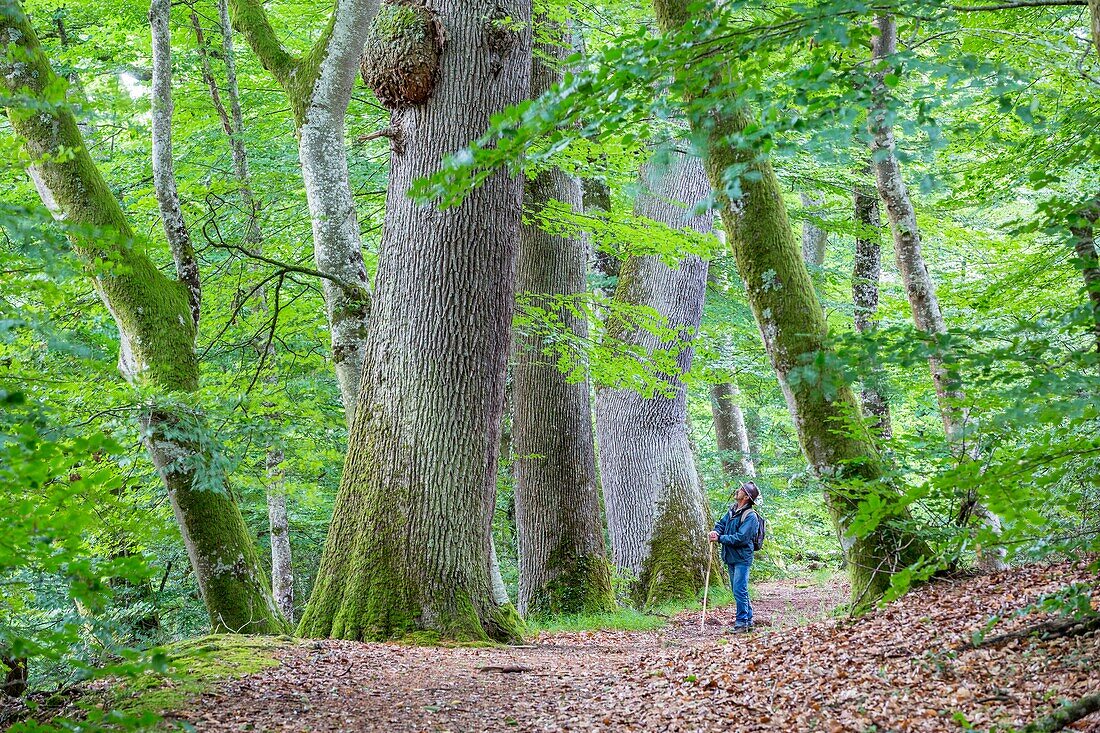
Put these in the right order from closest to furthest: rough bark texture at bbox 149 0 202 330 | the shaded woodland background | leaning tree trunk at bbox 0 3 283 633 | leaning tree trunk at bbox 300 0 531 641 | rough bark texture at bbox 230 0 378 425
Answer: the shaded woodland background, leaning tree trunk at bbox 300 0 531 641, leaning tree trunk at bbox 0 3 283 633, rough bark texture at bbox 149 0 202 330, rough bark texture at bbox 230 0 378 425

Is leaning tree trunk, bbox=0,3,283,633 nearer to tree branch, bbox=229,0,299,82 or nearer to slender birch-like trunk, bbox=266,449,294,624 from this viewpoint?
tree branch, bbox=229,0,299,82

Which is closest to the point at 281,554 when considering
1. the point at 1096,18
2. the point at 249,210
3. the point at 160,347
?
the point at 249,210

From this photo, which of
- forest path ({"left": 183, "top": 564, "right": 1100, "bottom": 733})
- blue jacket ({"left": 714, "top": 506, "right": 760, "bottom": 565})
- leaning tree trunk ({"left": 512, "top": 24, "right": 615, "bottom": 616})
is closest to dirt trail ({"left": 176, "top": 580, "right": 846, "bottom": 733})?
forest path ({"left": 183, "top": 564, "right": 1100, "bottom": 733})

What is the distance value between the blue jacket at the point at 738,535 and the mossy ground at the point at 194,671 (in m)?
4.86

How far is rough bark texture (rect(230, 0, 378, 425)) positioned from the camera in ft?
24.5

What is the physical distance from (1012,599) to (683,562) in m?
6.36

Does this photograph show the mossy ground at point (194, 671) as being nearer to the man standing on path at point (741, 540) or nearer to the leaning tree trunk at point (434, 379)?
the leaning tree trunk at point (434, 379)

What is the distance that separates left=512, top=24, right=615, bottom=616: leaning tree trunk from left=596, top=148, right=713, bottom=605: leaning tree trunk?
152 cm

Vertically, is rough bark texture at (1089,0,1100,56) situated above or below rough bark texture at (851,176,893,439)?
below

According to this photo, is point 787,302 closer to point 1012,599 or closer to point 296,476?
point 1012,599

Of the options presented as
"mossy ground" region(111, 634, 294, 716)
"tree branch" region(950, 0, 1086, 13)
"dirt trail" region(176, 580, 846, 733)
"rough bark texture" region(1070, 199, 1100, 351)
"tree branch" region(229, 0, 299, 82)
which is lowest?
"dirt trail" region(176, 580, 846, 733)

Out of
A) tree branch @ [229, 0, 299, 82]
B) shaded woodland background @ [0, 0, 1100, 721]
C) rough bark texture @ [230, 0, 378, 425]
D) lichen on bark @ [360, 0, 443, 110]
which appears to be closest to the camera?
shaded woodland background @ [0, 0, 1100, 721]

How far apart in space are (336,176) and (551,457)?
4114 mm

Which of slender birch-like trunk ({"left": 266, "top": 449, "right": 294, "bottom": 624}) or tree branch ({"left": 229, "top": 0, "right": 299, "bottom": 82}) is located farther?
slender birch-like trunk ({"left": 266, "top": 449, "right": 294, "bottom": 624})
